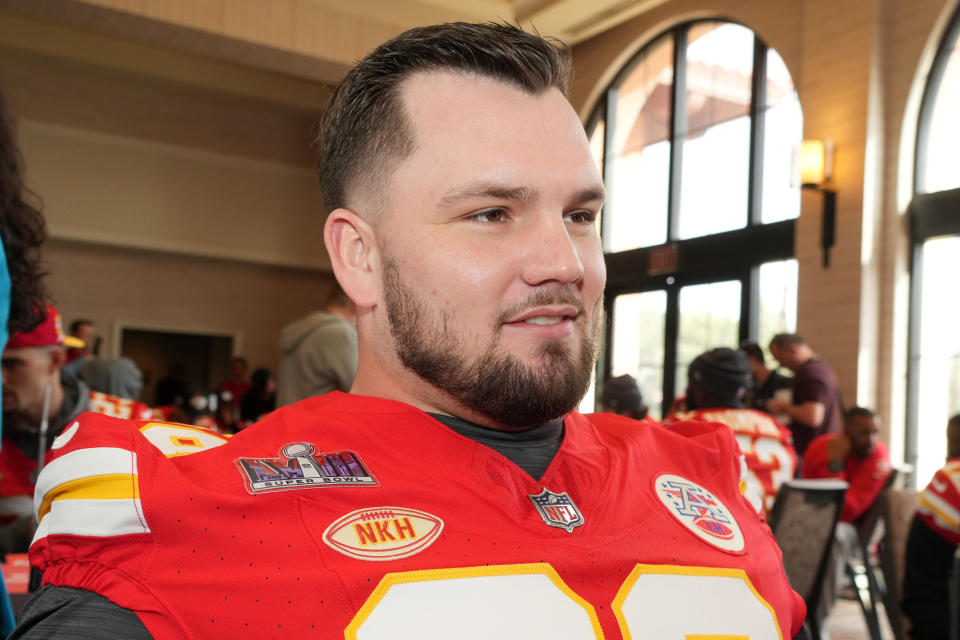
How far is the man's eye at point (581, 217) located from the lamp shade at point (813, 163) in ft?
18.5

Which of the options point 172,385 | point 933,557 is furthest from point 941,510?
point 172,385

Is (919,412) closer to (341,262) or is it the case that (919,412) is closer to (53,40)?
(341,262)

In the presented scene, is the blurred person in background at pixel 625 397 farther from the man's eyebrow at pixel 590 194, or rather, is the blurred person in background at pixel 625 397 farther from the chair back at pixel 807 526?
the man's eyebrow at pixel 590 194

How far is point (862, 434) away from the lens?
443cm

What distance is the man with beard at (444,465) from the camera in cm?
77

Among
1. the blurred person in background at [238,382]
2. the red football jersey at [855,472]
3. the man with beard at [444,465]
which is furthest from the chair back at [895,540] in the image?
the blurred person in background at [238,382]

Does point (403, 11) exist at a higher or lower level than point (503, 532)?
higher

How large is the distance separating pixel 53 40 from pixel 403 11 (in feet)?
14.8

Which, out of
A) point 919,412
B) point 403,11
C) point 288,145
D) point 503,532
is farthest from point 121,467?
point 288,145

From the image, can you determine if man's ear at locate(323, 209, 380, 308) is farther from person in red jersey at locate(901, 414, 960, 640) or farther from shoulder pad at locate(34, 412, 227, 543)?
person in red jersey at locate(901, 414, 960, 640)

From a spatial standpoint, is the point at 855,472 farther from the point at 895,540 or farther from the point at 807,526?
the point at 895,540

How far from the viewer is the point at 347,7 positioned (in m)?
7.27

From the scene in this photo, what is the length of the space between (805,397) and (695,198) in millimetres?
3088

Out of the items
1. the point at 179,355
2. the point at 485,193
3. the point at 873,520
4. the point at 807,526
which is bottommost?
the point at 873,520
